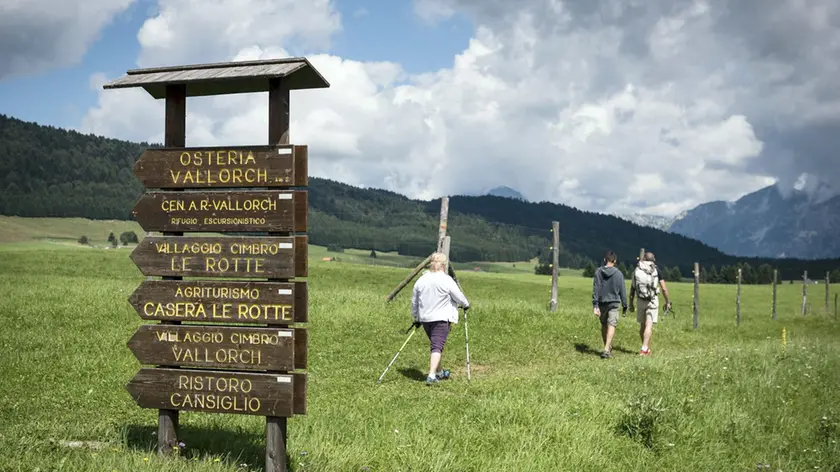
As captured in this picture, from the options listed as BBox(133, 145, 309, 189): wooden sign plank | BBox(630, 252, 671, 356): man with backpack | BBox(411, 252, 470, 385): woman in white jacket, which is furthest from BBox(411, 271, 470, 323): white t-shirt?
BBox(630, 252, 671, 356): man with backpack

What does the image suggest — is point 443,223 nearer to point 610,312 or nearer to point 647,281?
point 610,312

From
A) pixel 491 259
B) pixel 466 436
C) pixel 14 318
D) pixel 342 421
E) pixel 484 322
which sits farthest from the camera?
pixel 491 259

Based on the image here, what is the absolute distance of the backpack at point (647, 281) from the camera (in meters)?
18.4

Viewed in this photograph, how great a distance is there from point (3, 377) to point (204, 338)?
7.09 meters

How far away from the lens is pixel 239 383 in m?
7.34

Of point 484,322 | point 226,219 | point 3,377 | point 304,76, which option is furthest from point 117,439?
point 484,322

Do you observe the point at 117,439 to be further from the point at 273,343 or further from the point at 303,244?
the point at 303,244

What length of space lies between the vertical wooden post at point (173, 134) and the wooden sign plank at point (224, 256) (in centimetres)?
17

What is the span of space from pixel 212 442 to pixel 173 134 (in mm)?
3565

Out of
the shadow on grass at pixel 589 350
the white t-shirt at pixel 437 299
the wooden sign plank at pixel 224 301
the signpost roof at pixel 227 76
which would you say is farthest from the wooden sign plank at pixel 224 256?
the shadow on grass at pixel 589 350

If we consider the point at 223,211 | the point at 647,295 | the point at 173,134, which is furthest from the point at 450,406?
the point at 647,295

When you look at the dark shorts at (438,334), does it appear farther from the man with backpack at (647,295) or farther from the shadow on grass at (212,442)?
the man with backpack at (647,295)

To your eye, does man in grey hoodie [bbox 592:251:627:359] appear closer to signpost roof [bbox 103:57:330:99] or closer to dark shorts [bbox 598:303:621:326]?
dark shorts [bbox 598:303:621:326]

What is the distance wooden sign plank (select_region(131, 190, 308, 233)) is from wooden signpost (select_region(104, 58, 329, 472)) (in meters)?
0.01
